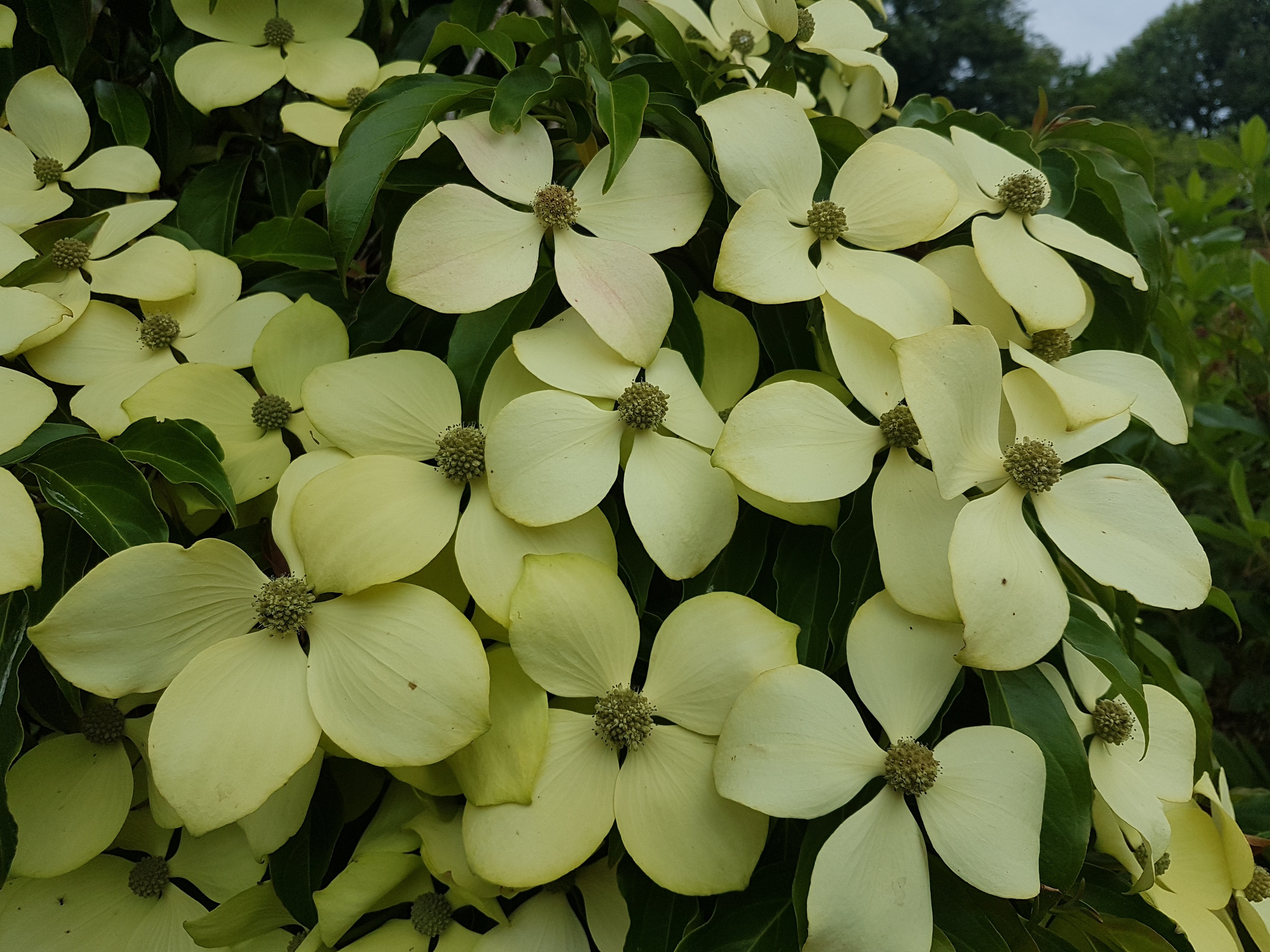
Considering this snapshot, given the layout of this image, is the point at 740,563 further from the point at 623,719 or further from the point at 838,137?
the point at 838,137

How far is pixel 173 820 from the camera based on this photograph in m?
0.42

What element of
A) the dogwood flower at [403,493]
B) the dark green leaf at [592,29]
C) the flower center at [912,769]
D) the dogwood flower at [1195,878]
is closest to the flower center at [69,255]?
the dogwood flower at [403,493]

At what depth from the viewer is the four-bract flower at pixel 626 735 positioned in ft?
1.22

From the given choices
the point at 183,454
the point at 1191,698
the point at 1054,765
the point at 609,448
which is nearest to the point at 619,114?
the point at 609,448

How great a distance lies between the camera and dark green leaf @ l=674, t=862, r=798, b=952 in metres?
0.39

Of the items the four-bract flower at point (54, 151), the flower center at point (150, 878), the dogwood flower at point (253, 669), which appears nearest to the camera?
the dogwood flower at point (253, 669)

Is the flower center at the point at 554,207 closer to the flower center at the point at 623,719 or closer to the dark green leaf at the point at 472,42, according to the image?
the dark green leaf at the point at 472,42

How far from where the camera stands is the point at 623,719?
1.29 ft

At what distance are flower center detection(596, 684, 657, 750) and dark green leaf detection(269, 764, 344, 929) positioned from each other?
153mm

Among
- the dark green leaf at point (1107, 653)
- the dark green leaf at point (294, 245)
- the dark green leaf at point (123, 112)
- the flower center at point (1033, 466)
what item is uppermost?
the flower center at point (1033, 466)

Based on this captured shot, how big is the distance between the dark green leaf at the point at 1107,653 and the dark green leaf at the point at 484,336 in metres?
0.30

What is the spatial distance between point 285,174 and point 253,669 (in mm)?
414

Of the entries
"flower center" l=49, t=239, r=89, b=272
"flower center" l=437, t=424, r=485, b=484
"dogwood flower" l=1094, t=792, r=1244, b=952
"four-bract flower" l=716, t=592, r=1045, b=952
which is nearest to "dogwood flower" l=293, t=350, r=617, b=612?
"flower center" l=437, t=424, r=485, b=484

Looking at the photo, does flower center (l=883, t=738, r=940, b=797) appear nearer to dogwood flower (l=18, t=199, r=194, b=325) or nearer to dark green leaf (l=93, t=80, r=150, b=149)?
dogwood flower (l=18, t=199, r=194, b=325)
